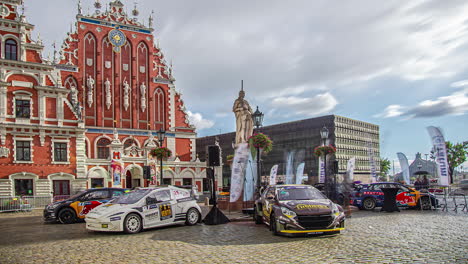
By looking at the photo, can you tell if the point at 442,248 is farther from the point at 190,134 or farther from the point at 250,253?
the point at 190,134

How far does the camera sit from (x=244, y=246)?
10.2 m

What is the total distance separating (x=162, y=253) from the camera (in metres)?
9.49

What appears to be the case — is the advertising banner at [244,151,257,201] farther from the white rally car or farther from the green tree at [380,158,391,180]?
the green tree at [380,158,391,180]

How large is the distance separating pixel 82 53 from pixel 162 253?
3988 centimetres

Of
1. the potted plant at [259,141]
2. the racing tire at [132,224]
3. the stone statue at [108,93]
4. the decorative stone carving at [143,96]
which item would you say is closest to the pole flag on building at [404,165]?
Result: the potted plant at [259,141]

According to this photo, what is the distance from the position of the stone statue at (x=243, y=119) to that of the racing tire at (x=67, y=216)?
28.6ft

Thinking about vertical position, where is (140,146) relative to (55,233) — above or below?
above

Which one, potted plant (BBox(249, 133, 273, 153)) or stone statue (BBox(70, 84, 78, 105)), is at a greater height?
stone statue (BBox(70, 84, 78, 105))

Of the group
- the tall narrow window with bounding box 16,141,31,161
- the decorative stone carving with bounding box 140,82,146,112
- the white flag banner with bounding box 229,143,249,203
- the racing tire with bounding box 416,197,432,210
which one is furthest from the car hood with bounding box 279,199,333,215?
the decorative stone carving with bounding box 140,82,146,112

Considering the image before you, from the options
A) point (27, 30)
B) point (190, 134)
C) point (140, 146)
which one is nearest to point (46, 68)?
point (27, 30)

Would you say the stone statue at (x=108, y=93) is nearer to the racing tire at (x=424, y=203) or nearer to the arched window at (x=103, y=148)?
the arched window at (x=103, y=148)

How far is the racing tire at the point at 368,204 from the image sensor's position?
21.3 m

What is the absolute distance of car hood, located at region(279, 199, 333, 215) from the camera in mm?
11398

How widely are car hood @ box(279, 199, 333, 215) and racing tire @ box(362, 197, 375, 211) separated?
1020cm
